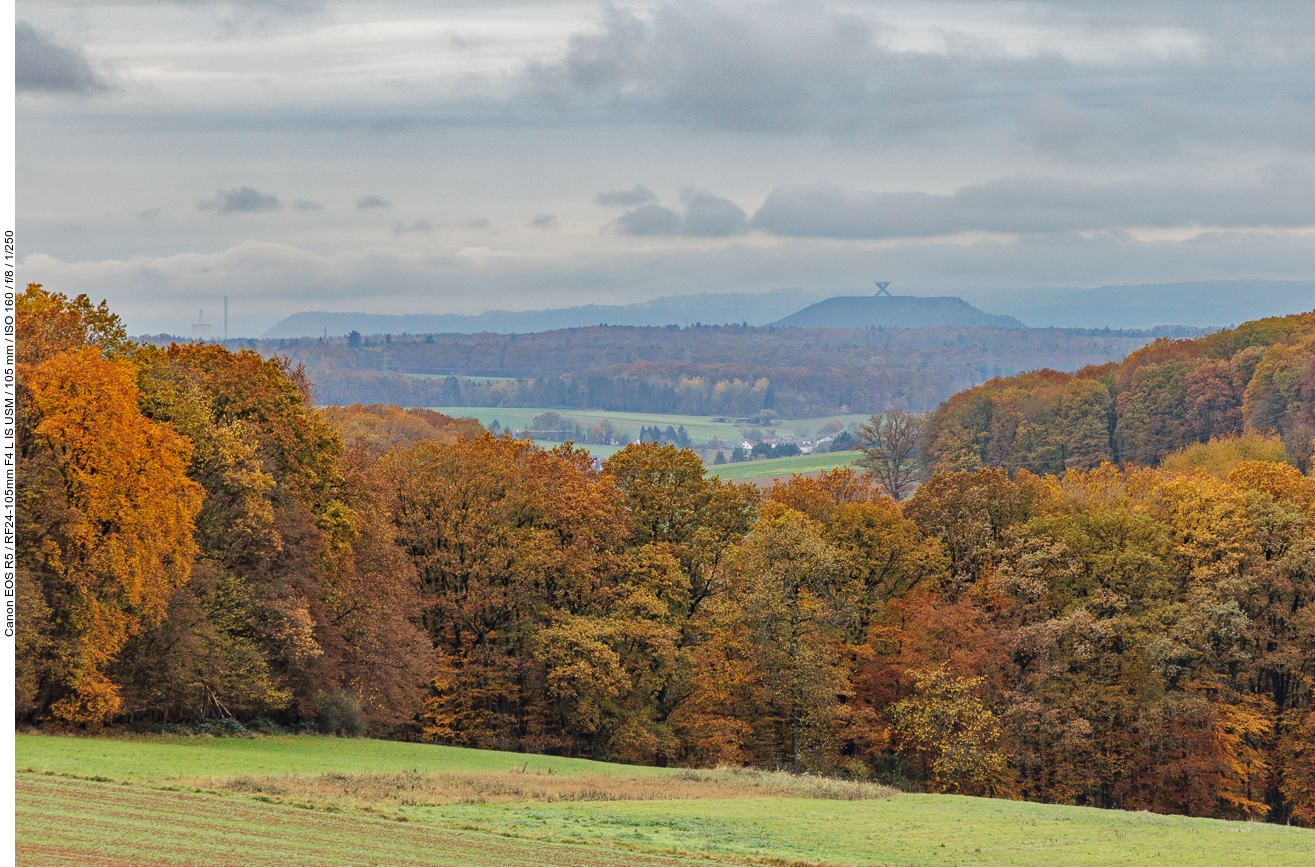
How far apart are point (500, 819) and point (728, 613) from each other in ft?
105

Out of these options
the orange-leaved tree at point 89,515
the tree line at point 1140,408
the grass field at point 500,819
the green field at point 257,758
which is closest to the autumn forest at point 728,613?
the green field at point 257,758

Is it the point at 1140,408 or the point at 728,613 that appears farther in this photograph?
the point at 1140,408

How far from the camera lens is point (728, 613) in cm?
6725

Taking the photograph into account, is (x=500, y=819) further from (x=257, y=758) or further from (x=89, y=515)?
(x=89, y=515)

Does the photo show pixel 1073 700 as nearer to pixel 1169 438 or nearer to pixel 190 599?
pixel 190 599

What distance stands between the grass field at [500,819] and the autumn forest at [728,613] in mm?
7964

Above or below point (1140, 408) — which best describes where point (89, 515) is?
below

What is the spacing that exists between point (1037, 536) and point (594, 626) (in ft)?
87.0

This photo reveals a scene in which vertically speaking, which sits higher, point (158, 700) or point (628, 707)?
point (158, 700)

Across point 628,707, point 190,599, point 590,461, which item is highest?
point 590,461

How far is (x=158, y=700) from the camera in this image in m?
50.3

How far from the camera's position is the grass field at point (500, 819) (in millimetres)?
30344

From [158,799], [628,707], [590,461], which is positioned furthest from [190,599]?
[590,461]

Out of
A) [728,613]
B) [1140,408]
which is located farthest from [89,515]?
[1140,408]
